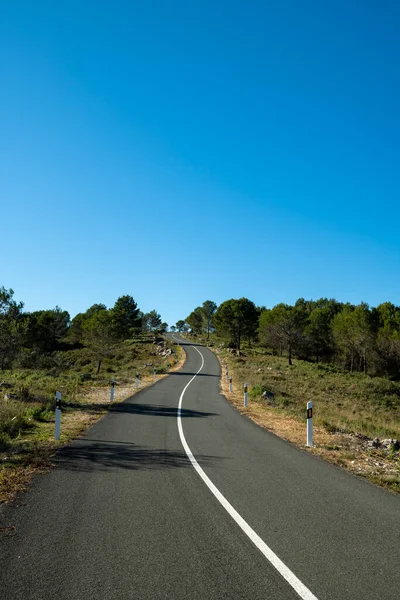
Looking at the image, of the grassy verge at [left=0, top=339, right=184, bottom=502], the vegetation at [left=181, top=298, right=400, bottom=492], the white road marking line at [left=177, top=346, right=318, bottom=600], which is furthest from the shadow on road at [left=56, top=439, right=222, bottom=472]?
the vegetation at [left=181, top=298, right=400, bottom=492]

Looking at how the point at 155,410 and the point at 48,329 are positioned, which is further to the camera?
the point at 48,329

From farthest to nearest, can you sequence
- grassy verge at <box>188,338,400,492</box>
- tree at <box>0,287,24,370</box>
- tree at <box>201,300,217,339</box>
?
tree at <box>201,300,217,339</box>, tree at <box>0,287,24,370</box>, grassy verge at <box>188,338,400,492</box>

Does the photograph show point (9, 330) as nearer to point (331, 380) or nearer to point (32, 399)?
point (32, 399)

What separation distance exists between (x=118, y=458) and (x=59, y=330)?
8762 centimetres

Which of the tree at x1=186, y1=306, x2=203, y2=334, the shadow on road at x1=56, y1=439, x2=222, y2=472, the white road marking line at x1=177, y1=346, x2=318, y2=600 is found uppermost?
the tree at x1=186, y1=306, x2=203, y2=334

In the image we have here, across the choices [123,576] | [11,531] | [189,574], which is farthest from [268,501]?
[11,531]

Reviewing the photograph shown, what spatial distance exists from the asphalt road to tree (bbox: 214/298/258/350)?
225 ft

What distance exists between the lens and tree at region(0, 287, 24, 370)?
24922mm

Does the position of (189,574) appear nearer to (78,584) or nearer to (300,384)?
(78,584)

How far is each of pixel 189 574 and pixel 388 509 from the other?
139 inches

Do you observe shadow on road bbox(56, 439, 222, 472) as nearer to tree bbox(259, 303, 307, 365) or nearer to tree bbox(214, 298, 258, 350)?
tree bbox(259, 303, 307, 365)

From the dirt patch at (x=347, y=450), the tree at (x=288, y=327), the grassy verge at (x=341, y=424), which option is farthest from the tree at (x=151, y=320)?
the dirt patch at (x=347, y=450)

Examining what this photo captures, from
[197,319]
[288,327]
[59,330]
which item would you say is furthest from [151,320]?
[288,327]

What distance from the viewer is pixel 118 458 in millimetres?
8516
